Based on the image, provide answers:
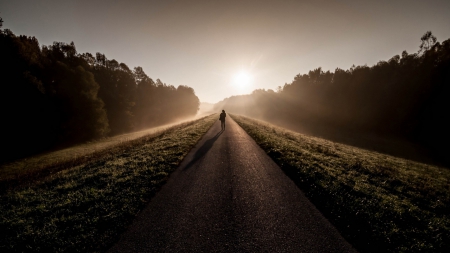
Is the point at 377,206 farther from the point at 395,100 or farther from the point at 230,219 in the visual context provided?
the point at 395,100

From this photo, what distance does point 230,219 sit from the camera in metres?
4.66

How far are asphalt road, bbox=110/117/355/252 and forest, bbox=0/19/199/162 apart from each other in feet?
78.2

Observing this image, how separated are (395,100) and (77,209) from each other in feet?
194

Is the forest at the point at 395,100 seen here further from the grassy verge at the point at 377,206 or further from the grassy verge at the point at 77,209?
the grassy verge at the point at 77,209

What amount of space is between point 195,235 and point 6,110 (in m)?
28.8

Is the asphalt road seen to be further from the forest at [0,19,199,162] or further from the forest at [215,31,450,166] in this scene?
the forest at [215,31,450,166]

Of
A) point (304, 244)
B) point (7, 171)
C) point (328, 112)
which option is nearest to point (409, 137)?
point (328, 112)

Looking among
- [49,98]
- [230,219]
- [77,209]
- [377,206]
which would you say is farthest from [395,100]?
[49,98]

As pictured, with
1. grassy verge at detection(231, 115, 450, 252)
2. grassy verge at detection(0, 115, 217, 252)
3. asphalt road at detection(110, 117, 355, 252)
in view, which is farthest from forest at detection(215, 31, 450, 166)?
grassy verge at detection(0, 115, 217, 252)

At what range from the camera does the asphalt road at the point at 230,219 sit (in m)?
3.78

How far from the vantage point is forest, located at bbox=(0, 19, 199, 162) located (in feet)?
60.0

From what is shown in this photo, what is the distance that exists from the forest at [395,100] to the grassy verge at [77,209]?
118ft

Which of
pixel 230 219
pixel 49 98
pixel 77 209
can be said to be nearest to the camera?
pixel 230 219

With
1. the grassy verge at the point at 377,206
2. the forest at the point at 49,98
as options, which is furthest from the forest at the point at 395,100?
the forest at the point at 49,98
